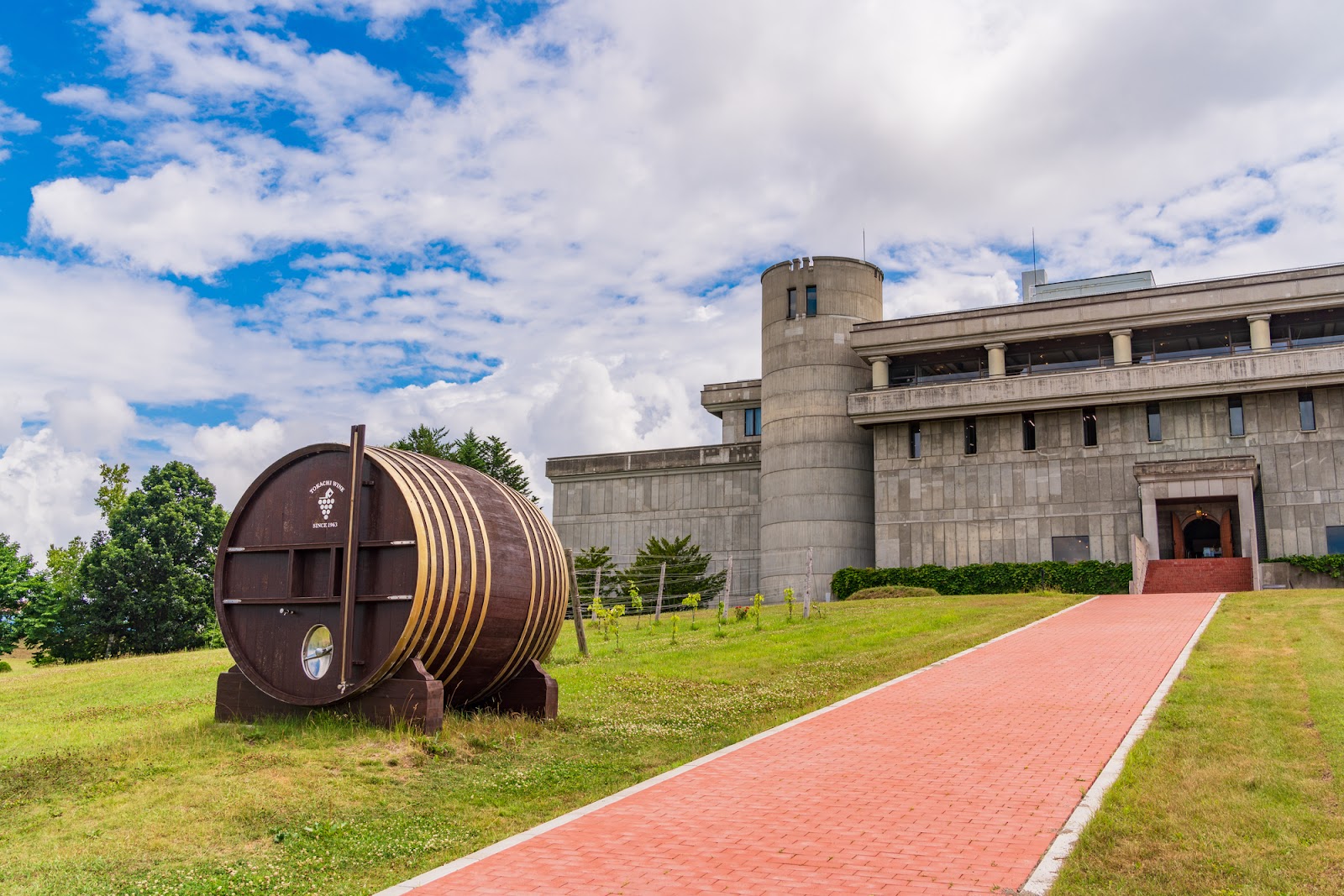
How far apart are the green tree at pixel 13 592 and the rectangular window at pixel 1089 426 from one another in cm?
4496

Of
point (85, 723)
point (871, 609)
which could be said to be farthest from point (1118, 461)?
point (85, 723)

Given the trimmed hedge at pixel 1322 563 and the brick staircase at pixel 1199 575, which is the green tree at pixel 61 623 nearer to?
the brick staircase at pixel 1199 575

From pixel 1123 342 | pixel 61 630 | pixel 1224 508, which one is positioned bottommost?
pixel 61 630

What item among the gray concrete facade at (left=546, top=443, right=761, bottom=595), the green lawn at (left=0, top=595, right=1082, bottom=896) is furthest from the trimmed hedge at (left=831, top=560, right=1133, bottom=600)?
the green lawn at (left=0, top=595, right=1082, bottom=896)

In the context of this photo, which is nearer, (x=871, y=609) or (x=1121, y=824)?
(x=1121, y=824)

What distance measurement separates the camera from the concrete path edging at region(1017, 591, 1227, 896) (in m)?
6.48

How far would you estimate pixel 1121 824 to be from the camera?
24.9 feet

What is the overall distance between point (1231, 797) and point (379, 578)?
7.53 meters

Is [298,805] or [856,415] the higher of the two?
[856,415]

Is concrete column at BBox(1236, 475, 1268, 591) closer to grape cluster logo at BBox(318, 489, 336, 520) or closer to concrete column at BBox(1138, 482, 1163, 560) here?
concrete column at BBox(1138, 482, 1163, 560)

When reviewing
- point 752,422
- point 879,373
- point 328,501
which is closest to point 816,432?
point 879,373

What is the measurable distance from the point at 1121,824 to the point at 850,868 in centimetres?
213

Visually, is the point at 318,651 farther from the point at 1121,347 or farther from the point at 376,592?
the point at 1121,347

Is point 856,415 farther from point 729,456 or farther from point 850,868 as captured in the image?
point 850,868
